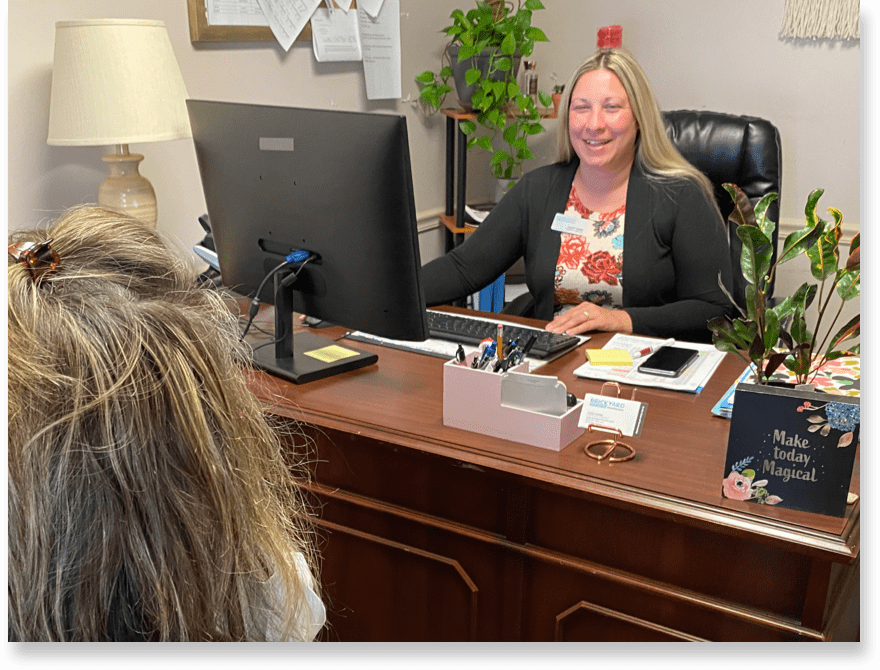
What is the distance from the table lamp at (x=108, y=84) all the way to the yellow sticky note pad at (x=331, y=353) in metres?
0.46

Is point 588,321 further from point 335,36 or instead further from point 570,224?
point 335,36

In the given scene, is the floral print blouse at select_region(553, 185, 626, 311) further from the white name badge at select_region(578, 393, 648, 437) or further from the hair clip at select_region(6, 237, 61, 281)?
the hair clip at select_region(6, 237, 61, 281)

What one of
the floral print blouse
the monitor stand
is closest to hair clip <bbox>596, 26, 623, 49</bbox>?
the floral print blouse

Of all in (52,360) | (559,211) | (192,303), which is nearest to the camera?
(52,360)

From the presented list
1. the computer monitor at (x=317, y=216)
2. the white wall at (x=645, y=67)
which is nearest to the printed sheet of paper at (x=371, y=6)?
the white wall at (x=645, y=67)

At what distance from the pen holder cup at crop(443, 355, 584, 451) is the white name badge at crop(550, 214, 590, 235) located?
0.97 metres

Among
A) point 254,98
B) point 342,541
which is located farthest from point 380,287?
point 254,98

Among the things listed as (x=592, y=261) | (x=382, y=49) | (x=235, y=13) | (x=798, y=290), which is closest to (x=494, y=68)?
(x=382, y=49)

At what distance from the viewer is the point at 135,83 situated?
171cm

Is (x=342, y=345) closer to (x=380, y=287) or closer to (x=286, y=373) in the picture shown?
(x=286, y=373)

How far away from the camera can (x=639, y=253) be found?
6.86 feet

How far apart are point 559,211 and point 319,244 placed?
949 mm

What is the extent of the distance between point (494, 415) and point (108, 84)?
43.4 inches

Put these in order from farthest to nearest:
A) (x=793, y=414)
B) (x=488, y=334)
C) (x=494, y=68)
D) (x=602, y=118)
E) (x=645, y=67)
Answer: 1. (x=645, y=67)
2. (x=494, y=68)
3. (x=602, y=118)
4. (x=488, y=334)
5. (x=793, y=414)
